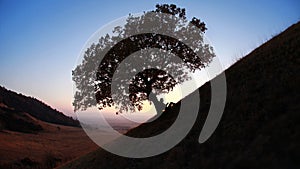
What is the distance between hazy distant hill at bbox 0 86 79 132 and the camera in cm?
11462

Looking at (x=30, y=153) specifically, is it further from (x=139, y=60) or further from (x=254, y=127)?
(x=254, y=127)

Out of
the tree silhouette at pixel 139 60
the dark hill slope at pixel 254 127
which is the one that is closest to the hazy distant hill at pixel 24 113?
the tree silhouette at pixel 139 60

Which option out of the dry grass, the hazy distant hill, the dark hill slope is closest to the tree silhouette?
the dark hill slope

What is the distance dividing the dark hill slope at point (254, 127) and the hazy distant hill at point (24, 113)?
105292mm

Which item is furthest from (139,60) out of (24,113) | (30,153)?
(24,113)

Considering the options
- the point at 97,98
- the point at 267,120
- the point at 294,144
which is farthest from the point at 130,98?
the point at 294,144

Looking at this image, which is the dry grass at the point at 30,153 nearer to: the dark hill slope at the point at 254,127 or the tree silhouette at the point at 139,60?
the tree silhouette at the point at 139,60

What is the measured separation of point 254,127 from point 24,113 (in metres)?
135

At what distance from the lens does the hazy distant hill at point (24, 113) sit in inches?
4513

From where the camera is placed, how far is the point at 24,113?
13075cm

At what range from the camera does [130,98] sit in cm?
2841

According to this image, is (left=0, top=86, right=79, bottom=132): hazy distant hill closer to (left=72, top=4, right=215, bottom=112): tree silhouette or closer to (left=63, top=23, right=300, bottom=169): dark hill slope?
(left=72, top=4, right=215, bottom=112): tree silhouette

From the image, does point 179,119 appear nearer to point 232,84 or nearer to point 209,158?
point 232,84

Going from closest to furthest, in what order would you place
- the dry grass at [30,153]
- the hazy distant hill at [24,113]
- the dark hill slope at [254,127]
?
the dark hill slope at [254,127], the dry grass at [30,153], the hazy distant hill at [24,113]
